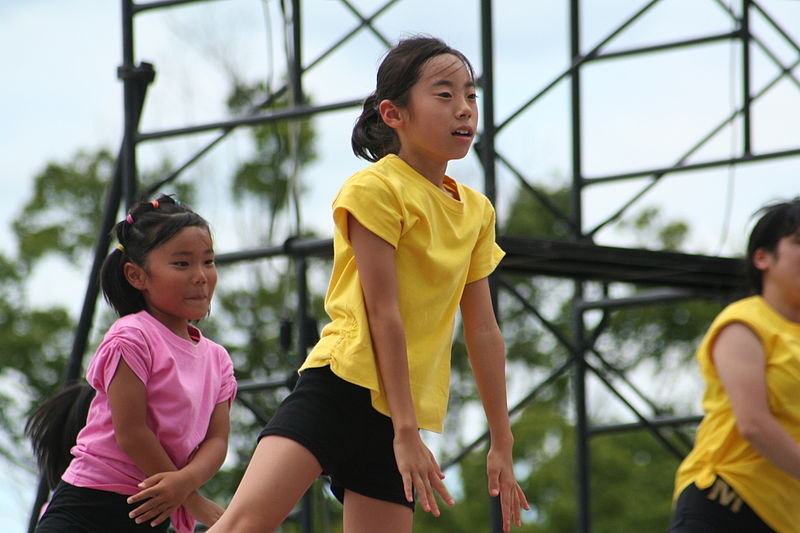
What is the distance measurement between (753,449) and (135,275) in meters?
1.54

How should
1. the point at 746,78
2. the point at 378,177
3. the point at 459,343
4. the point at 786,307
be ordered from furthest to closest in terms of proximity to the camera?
1. the point at 459,343
2. the point at 746,78
3. the point at 786,307
4. the point at 378,177

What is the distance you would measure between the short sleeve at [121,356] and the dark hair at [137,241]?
0.60 feet

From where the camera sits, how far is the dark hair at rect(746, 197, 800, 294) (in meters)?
3.88

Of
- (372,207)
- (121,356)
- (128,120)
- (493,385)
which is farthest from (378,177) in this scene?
(128,120)

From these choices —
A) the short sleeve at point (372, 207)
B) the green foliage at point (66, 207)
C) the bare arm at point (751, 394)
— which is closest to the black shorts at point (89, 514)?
the short sleeve at point (372, 207)

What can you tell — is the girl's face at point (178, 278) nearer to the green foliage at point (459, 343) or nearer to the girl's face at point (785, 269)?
the girl's face at point (785, 269)

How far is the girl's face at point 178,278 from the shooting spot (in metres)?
3.67

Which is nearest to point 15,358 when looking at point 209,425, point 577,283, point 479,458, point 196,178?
point 196,178

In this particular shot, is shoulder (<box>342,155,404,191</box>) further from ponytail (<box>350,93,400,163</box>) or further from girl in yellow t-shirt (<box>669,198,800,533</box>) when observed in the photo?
girl in yellow t-shirt (<box>669,198,800,533</box>)

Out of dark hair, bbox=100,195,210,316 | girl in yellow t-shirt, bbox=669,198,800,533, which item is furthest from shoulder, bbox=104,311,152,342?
girl in yellow t-shirt, bbox=669,198,800,533

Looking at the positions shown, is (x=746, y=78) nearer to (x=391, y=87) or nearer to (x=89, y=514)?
(x=391, y=87)

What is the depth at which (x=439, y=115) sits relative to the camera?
131 inches

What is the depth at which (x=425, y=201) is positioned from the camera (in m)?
3.31

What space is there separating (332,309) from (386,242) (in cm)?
21
